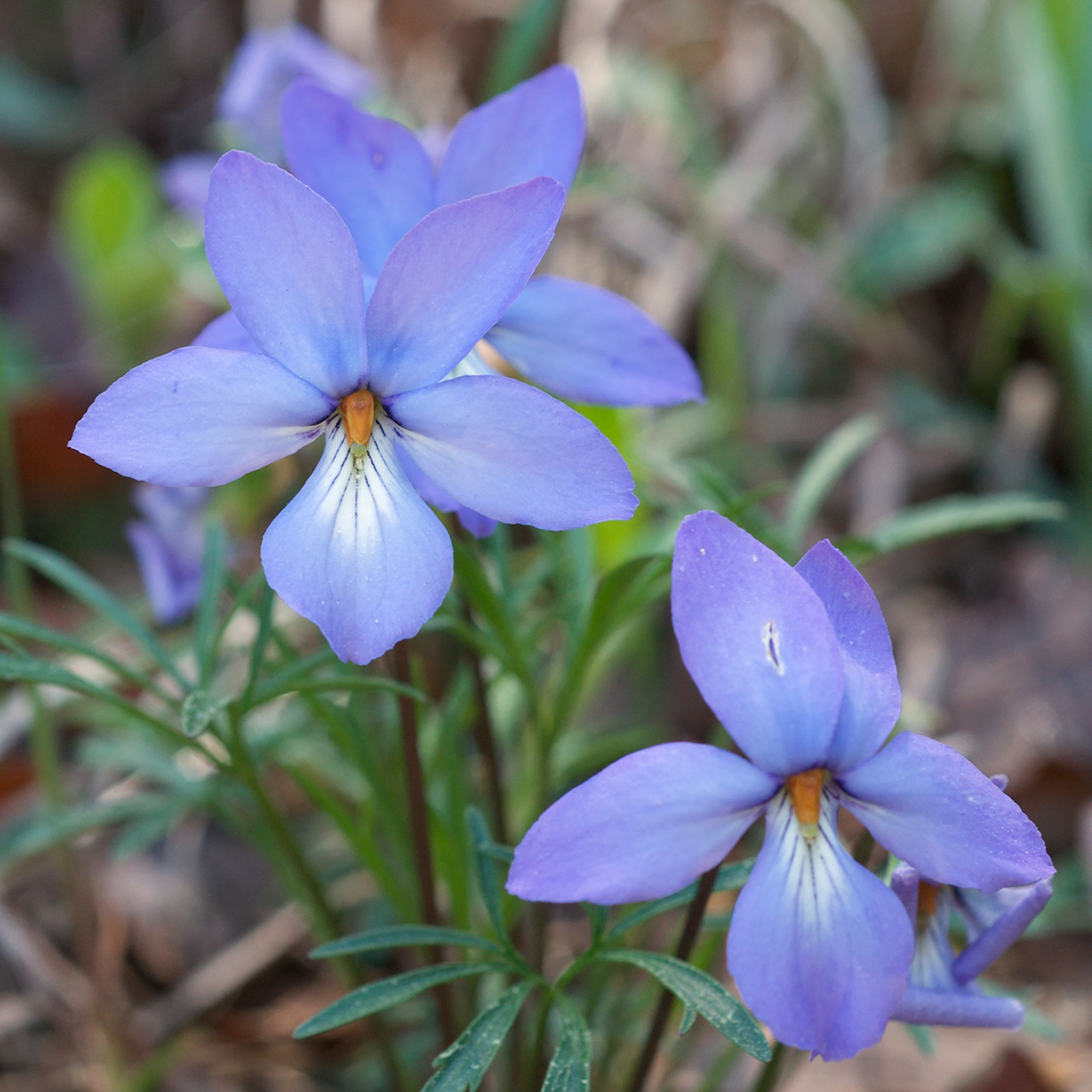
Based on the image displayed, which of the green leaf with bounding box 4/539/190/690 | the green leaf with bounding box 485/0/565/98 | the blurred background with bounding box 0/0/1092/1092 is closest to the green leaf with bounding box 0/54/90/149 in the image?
the blurred background with bounding box 0/0/1092/1092

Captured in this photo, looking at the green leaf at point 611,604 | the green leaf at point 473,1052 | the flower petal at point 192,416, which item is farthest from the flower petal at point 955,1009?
the flower petal at point 192,416

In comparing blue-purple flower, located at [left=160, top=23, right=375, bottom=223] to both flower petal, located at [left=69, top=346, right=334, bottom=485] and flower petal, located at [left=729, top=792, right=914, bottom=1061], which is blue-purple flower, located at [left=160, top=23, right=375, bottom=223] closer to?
flower petal, located at [left=69, top=346, right=334, bottom=485]

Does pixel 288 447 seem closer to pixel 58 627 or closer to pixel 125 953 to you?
pixel 125 953

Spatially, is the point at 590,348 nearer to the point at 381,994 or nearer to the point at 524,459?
the point at 524,459

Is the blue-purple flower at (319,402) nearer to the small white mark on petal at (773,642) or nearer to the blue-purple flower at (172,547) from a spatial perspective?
the small white mark on petal at (773,642)

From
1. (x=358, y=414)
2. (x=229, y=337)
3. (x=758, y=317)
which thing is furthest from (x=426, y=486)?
A: (x=758, y=317)

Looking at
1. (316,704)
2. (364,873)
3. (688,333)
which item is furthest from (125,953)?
(688,333)
